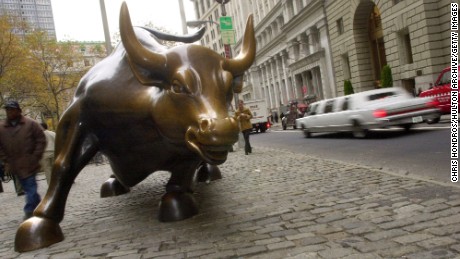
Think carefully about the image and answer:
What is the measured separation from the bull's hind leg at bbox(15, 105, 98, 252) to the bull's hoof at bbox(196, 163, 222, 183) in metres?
2.63

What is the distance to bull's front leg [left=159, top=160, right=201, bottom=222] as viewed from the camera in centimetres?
424

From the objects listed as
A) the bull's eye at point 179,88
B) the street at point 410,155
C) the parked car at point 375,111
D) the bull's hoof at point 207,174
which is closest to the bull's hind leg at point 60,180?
the bull's eye at point 179,88

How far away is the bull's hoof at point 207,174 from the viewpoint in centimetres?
683

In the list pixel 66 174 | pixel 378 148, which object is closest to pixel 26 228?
pixel 66 174

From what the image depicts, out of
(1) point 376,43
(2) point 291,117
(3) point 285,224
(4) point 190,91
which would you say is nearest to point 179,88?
(4) point 190,91

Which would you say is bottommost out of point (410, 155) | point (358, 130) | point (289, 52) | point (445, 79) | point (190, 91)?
point (410, 155)

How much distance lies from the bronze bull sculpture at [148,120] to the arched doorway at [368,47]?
2884 cm

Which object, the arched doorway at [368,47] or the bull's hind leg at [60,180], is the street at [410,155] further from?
the arched doorway at [368,47]

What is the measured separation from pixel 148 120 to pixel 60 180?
125 cm

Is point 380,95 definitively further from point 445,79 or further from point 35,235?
point 35,235

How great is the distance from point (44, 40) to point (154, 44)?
2850 centimetres

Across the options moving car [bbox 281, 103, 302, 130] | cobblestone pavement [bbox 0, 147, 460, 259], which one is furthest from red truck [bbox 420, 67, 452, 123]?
moving car [bbox 281, 103, 302, 130]

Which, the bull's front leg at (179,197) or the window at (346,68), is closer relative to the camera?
A: the bull's front leg at (179,197)

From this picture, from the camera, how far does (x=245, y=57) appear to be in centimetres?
388
